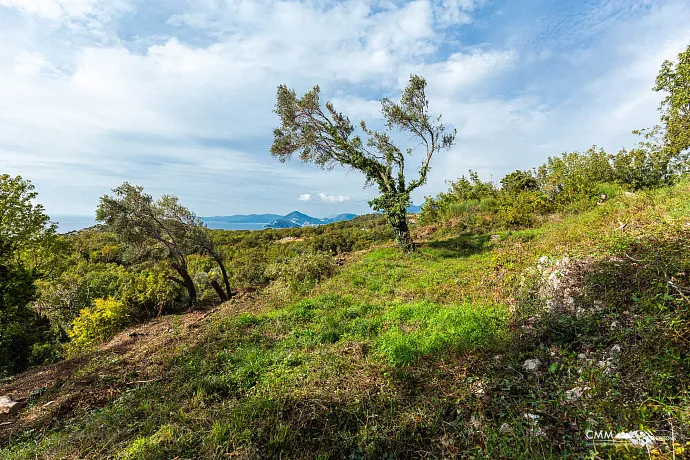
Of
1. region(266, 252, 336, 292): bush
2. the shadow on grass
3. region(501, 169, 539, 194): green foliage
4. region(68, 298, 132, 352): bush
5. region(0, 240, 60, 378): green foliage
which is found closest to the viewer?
region(0, 240, 60, 378): green foliage

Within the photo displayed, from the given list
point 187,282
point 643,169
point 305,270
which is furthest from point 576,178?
point 187,282

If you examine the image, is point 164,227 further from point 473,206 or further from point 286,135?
point 473,206

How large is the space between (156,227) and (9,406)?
12.3 metres

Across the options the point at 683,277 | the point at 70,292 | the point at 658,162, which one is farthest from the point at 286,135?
the point at 658,162

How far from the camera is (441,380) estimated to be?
12.2 ft

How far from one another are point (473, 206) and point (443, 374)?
17.2 meters

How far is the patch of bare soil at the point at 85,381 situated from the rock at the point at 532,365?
5891 mm

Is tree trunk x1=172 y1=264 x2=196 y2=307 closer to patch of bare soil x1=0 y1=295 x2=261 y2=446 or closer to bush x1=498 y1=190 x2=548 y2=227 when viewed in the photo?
patch of bare soil x1=0 y1=295 x2=261 y2=446

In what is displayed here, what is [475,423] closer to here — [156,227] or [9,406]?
[9,406]

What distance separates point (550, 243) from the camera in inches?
301

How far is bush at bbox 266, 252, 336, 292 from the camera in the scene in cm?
→ 1152

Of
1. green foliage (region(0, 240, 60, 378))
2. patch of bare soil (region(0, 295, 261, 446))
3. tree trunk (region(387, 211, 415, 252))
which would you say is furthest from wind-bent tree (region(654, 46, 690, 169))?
green foliage (region(0, 240, 60, 378))

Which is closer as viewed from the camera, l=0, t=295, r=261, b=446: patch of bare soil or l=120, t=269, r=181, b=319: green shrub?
l=0, t=295, r=261, b=446: patch of bare soil

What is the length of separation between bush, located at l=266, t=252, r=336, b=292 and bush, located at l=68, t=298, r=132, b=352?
6840 millimetres
